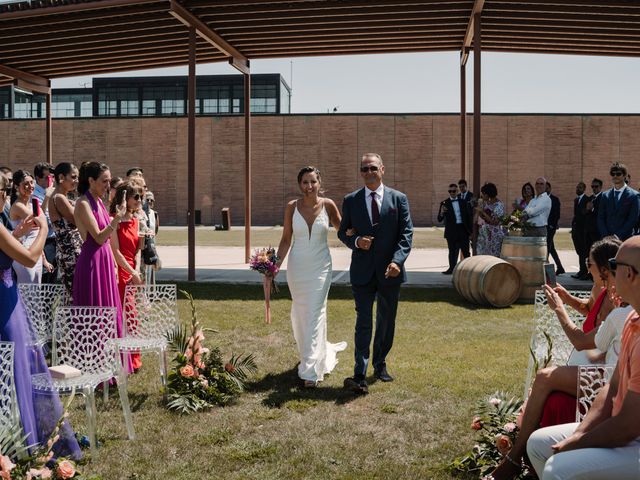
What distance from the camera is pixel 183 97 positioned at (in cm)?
5503

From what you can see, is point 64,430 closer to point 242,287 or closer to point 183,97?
point 242,287

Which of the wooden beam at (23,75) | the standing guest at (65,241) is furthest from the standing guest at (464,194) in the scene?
the wooden beam at (23,75)

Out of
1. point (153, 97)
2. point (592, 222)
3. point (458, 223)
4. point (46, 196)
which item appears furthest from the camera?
point (153, 97)

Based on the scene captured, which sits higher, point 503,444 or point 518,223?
point 518,223

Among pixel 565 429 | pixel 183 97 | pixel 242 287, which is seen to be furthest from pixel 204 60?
pixel 183 97

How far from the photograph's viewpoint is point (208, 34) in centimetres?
1418

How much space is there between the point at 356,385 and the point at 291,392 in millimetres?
613

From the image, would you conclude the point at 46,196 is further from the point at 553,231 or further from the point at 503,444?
the point at 553,231

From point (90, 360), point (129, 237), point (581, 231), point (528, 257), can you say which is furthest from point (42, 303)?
point (581, 231)

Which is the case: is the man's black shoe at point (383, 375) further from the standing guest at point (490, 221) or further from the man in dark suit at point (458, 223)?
the man in dark suit at point (458, 223)

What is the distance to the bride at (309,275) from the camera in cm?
652

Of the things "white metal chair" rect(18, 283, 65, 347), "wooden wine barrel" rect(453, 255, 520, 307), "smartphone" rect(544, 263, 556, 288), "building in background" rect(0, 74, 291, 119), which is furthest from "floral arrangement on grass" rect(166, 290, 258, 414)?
"building in background" rect(0, 74, 291, 119)

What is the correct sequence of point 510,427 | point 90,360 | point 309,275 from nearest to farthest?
1. point 510,427
2. point 90,360
3. point 309,275

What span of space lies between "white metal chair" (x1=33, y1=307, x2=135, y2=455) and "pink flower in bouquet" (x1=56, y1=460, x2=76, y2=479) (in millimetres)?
676
